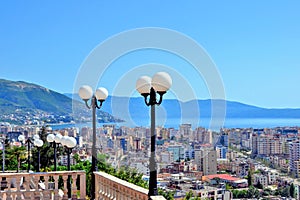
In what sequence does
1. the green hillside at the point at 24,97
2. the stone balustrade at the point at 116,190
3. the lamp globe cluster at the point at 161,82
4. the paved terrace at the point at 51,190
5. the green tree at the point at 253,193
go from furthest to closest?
the green hillside at the point at 24,97 < the green tree at the point at 253,193 < the paved terrace at the point at 51,190 < the stone balustrade at the point at 116,190 < the lamp globe cluster at the point at 161,82

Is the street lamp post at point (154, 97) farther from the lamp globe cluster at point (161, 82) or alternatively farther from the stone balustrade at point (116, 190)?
the stone balustrade at point (116, 190)

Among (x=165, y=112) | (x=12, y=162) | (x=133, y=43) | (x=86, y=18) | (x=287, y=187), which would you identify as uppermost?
(x=86, y=18)

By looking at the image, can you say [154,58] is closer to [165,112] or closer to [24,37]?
[165,112]

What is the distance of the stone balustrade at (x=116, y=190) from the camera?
429cm

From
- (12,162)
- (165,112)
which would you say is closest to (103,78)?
(165,112)

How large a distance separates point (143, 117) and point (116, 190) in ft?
4.29

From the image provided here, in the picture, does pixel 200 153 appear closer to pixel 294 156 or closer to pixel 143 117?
pixel 143 117

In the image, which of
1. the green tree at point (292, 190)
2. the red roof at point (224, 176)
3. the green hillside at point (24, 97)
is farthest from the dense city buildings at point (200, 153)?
the green hillside at point (24, 97)

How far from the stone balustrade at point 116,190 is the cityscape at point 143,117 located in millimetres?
14

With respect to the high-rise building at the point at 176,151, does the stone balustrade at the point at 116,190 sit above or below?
below

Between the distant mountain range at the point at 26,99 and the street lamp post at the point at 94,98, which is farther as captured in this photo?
the distant mountain range at the point at 26,99

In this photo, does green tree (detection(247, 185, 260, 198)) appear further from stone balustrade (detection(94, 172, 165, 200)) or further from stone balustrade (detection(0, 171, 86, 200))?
stone balustrade (detection(94, 172, 165, 200))

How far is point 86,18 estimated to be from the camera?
14953mm

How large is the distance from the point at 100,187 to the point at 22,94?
149ft
